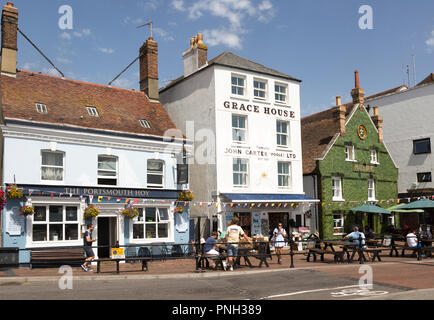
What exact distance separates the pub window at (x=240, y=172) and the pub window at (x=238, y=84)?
408cm

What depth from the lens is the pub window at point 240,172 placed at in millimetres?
26344

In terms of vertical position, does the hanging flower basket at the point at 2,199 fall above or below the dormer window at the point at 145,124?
below

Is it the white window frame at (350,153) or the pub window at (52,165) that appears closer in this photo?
the pub window at (52,165)

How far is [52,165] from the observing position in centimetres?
2031

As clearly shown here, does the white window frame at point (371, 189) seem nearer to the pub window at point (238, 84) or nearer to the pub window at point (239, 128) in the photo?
the pub window at point (239, 128)

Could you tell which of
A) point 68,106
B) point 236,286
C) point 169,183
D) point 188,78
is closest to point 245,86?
point 188,78

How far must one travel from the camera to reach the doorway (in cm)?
2212

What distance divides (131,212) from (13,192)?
5.40 m

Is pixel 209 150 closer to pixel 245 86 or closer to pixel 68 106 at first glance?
pixel 245 86

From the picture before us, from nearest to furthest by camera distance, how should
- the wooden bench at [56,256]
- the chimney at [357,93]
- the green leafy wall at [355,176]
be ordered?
the wooden bench at [56,256] < the green leafy wall at [355,176] < the chimney at [357,93]

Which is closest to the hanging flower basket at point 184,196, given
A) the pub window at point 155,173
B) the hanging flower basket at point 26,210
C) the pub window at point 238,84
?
the pub window at point 155,173

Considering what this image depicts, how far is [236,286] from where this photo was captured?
12438 millimetres

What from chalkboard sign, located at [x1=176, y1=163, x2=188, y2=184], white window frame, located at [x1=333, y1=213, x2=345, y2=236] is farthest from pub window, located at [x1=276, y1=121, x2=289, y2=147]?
chalkboard sign, located at [x1=176, y1=163, x2=188, y2=184]

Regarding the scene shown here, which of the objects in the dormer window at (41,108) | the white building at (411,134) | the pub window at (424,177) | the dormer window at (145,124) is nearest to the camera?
the dormer window at (41,108)
